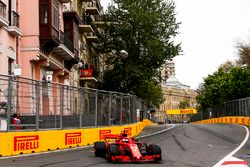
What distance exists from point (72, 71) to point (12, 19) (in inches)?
655

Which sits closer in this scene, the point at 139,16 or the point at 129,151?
the point at 129,151

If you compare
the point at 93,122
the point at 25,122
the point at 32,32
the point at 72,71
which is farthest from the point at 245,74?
the point at 25,122

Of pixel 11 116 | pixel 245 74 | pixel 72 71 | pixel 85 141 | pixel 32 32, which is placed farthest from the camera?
pixel 245 74

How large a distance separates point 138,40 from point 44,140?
3836 cm

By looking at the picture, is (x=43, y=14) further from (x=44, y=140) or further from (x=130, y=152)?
(x=130, y=152)

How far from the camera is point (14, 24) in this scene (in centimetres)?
2919

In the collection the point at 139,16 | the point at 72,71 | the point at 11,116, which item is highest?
the point at 139,16

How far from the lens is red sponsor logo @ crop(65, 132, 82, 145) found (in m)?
19.4

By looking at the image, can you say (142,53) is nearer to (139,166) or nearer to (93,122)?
(93,122)

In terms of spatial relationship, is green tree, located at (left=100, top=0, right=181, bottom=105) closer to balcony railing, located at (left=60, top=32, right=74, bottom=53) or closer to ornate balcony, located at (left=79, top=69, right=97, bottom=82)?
ornate balcony, located at (left=79, top=69, right=97, bottom=82)

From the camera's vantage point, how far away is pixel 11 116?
16.0 m

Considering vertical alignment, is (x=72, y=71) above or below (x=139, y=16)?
below

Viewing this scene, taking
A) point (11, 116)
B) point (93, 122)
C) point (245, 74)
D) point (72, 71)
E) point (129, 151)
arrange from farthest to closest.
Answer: point (245, 74) < point (72, 71) < point (93, 122) < point (11, 116) < point (129, 151)

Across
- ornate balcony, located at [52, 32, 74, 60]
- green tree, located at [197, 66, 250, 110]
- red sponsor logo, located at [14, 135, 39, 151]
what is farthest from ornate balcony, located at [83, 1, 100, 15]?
red sponsor logo, located at [14, 135, 39, 151]
